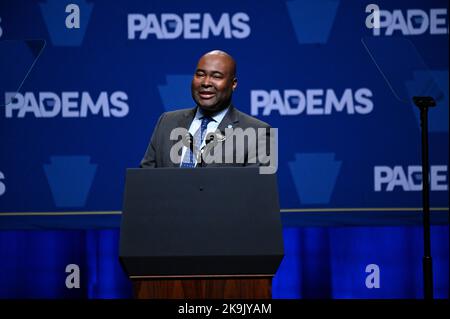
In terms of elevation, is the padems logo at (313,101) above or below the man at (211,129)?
above

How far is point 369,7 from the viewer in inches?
180

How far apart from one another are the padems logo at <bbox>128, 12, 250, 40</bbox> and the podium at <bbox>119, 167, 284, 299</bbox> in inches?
96.7

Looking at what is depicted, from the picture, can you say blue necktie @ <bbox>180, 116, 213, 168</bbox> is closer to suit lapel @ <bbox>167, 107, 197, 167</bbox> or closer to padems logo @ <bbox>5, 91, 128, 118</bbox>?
suit lapel @ <bbox>167, 107, 197, 167</bbox>

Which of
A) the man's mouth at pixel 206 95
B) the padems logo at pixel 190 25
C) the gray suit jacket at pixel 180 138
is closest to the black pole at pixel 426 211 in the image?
the padems logo at pixel 190 25

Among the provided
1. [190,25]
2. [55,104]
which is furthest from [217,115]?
[55,104]

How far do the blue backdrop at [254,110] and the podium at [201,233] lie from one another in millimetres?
2377

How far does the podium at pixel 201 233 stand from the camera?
2.17 meters

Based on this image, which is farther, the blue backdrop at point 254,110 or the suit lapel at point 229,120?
the blue backdrop at point 254,110

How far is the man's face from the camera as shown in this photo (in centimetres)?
307

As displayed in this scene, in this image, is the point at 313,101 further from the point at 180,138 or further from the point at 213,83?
the point at 180,138

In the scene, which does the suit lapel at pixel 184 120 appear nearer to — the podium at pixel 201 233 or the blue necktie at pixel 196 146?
the blue necktie at pixel 196 146
